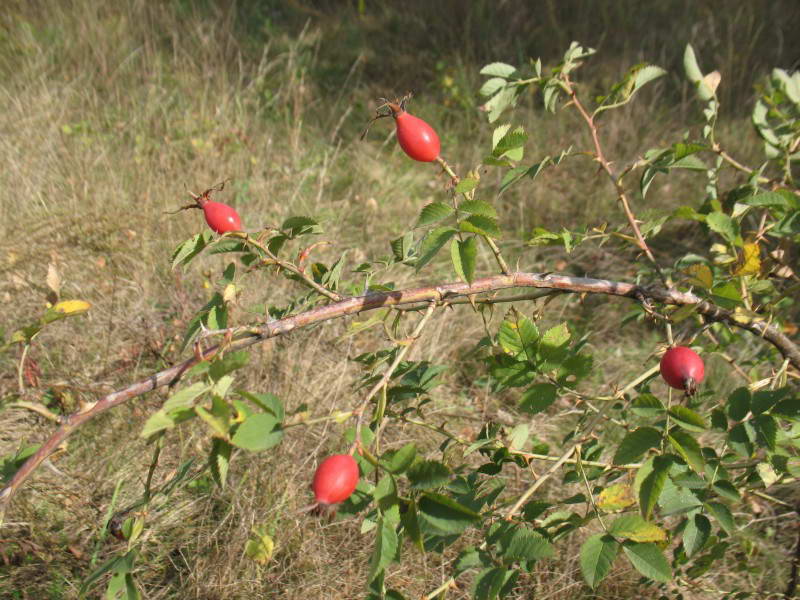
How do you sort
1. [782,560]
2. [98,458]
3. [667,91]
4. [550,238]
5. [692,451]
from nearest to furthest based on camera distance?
[692,451] < [550,238] < [782,560] < [98,458] < [667,91]

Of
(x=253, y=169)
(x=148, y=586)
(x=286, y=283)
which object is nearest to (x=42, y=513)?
(x=148, y=586)

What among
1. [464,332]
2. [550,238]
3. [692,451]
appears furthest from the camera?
[464,332]

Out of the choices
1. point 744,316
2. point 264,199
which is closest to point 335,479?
point 744,316

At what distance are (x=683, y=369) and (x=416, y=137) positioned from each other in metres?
0.42

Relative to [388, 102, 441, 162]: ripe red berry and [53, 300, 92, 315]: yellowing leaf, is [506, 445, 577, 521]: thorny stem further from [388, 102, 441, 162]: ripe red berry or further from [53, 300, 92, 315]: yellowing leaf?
[53, 300, 92, 315]: yellowing leaf

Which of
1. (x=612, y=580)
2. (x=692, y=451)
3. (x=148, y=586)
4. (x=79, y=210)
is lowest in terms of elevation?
(x=612, y=580)

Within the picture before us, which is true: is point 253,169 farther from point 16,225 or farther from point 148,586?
point 148,586

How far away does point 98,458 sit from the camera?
1.66 metres

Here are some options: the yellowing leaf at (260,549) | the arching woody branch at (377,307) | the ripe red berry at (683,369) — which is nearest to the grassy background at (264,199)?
the yellowing leaf at (260,549)

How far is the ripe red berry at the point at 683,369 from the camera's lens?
72cm

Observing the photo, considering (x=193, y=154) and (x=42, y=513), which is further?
(x=193, y=154)

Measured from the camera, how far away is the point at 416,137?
77cm

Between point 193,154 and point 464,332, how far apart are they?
5.30ft

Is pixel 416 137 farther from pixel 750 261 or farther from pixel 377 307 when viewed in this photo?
pixel 750 261
